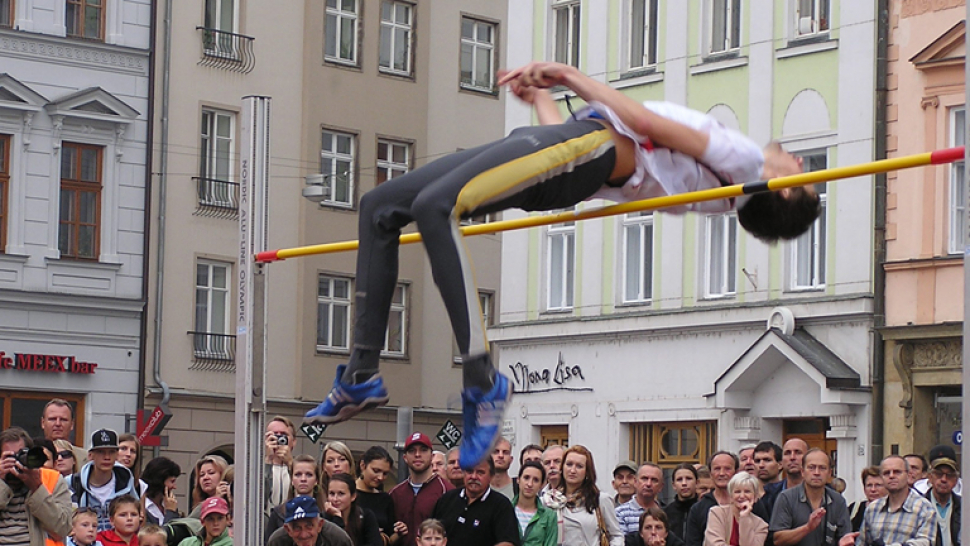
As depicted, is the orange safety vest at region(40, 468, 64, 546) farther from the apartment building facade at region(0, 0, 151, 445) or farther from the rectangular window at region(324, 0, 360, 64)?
the rectangular window at region(324, 0, 360, 64)

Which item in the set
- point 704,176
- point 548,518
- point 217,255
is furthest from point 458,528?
point 217,255

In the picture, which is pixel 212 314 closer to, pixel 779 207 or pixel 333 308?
pixel 333 308

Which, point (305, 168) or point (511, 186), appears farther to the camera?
point (305, 168)

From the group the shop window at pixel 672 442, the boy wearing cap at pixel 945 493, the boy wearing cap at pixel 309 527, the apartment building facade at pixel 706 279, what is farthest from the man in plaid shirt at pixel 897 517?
the shop window at pixel 672 442

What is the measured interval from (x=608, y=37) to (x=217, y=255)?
8.30m

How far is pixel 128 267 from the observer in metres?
30.6

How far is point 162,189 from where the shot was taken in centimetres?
3109

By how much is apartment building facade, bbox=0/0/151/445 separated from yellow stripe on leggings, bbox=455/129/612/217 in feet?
75.6

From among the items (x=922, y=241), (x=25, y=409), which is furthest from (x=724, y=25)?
(x=25, y=409)

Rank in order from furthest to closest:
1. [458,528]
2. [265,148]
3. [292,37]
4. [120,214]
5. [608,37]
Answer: [292,37], [120,214], [608,37], [458,528], [265,148]

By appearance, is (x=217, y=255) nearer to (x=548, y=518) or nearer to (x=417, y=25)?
(x=417, y=25)

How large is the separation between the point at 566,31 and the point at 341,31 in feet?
21.1

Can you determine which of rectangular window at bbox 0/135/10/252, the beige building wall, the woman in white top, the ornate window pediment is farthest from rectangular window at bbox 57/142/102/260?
the woman in white top

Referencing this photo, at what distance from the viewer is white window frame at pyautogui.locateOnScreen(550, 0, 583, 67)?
2858cm
